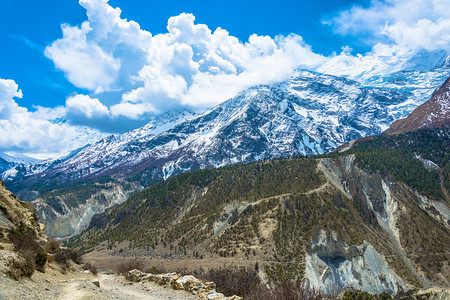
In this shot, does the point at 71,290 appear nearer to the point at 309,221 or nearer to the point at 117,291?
the point at 117,291

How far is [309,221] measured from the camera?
285 ft

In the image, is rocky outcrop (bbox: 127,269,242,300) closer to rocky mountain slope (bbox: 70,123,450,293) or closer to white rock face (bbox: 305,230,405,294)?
rocky mountain slope (bbox: 70,123,450,293)

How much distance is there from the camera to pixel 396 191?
125m

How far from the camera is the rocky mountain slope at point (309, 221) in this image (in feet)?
251

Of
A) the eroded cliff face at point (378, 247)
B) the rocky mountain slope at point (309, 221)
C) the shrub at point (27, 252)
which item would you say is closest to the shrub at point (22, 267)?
the shrub at point (27, 252)

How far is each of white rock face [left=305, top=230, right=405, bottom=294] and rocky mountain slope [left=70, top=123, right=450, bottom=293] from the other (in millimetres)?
283

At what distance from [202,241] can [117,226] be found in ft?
198

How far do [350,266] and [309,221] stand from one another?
16.4 metres

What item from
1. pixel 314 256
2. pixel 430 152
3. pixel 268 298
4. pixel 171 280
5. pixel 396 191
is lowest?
pixel 314 256

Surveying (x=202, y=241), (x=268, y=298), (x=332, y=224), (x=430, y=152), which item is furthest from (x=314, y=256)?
(x=430, y=152)

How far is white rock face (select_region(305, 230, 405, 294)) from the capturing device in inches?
2864

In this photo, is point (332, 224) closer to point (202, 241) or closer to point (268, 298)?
point (202, 241)

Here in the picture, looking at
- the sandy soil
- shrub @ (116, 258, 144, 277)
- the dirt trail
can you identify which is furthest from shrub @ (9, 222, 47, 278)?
shrub @ (116, 258, 144, 277)

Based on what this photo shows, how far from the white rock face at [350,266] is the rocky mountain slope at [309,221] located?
28 centimetres
